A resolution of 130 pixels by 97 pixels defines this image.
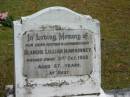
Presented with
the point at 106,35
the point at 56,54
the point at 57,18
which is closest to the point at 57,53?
the point at 56,54

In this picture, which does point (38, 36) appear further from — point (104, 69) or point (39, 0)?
point (39, 0)

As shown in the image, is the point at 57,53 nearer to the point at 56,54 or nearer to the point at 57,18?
the point at 56,54

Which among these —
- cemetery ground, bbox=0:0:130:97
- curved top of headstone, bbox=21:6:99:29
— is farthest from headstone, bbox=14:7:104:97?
cemetery ground, bbox=0:0:130:97

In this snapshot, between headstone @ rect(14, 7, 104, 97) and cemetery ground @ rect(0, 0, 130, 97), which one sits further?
cemetery ground @ rect(0, 0, 130, 97)

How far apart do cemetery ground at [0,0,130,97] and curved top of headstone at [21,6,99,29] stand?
5.94 ft

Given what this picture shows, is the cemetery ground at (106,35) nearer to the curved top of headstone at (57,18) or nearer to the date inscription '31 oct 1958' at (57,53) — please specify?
the date inscription '31 oct 1958' at (57,53)

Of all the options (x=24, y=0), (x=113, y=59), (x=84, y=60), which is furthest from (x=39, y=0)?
(x=84, y=60)

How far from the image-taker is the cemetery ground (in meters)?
7.68

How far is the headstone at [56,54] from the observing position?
5492mm

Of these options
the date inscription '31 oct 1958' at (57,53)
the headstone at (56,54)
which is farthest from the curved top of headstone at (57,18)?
the date inscription '31 oct 1958' at (57,53)

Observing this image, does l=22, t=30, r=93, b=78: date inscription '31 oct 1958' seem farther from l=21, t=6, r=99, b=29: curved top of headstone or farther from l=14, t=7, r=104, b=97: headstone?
l=21, t=6, r=99, b=29: curved top of headstone

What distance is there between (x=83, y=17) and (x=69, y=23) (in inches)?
7.8

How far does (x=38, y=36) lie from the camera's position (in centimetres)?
551

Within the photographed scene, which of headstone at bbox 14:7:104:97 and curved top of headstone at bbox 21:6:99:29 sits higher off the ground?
curved top of headstone at bbox 21:6:99:29
